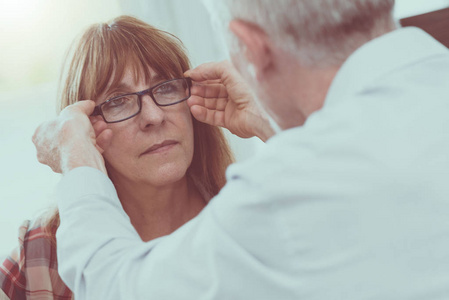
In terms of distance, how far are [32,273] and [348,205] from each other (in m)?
1.13

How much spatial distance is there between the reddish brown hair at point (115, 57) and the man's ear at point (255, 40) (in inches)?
32.2

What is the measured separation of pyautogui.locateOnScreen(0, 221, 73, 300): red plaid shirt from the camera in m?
1.51

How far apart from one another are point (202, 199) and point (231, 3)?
1140mm

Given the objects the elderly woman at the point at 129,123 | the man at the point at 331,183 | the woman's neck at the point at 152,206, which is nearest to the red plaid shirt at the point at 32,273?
the elderly woman at the point at 129,123

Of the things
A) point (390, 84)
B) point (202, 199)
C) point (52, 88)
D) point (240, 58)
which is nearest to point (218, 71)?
point (202, 199)

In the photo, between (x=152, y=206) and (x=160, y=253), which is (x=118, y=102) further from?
(x=160, y=253)

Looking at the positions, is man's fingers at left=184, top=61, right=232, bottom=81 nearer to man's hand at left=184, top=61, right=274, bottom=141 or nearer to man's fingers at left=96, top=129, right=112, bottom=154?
man's hand at left=184, top=61, right=274, bottom=141

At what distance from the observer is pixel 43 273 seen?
153 centimetres

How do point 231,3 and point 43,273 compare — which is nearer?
point 231,3

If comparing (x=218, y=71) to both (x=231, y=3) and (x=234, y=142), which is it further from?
(x=234, y=142)

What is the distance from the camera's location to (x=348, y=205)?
2.33 ft

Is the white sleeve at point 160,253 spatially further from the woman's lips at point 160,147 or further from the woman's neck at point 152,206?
the woman's neck at point 152,206

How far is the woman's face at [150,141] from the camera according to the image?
1588mm

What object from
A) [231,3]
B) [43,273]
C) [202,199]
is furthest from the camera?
[202,199]
